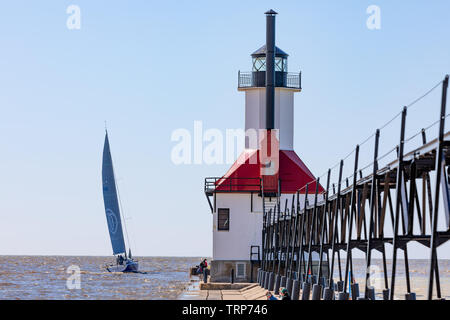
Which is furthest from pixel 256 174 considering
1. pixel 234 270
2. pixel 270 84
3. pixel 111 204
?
pixel 111 204

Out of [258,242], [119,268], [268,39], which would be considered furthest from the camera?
[119,268]

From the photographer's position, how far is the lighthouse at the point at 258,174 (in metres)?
51.6

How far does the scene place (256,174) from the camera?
53.6 m

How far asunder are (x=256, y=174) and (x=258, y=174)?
160mm

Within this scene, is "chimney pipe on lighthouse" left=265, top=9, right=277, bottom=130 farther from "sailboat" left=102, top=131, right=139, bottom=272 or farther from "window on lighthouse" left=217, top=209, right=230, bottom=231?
"sailboat" left=102, top=131, right=139, bottom=272

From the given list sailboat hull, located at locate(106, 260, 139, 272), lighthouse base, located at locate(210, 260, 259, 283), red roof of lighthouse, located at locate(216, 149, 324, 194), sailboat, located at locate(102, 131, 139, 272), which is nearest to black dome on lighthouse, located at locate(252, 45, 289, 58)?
red roof of lighthouse, located at locate(216, 149, 324, 194)

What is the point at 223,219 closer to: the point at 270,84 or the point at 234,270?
the point at 234,270

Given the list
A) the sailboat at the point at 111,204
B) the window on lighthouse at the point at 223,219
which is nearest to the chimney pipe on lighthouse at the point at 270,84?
the window on lighthouse at the point at 223,219

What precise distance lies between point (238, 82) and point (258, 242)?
40.7ft

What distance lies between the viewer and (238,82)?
190 ft

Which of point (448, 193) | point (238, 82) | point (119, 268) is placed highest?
point (238, 82)
